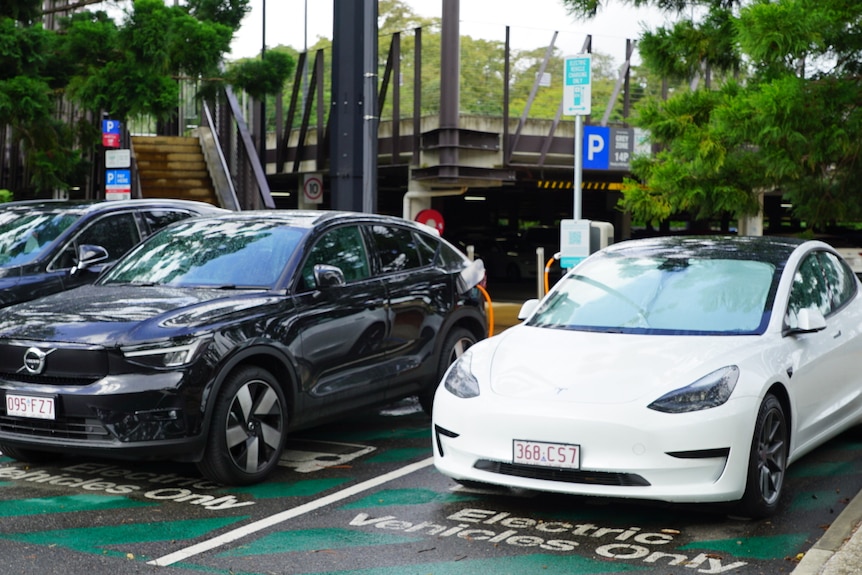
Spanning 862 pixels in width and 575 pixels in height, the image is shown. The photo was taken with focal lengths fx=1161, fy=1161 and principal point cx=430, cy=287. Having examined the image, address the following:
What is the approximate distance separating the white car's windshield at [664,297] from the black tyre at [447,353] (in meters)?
1.65

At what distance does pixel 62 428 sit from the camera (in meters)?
6.48

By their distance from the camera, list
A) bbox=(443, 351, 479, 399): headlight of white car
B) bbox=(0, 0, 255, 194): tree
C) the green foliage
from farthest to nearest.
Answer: the green foliage → bbox=(0, 0, 255, 194): tree → bbox=(443, 351, 479, 399): headlight of white car

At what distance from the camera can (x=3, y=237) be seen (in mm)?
10000

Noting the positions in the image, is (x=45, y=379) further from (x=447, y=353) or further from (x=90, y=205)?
(x=90, y=205)

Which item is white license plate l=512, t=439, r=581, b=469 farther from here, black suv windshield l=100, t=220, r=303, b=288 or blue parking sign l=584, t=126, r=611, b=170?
blue parking sign l=584, t=126, r=611, b=170

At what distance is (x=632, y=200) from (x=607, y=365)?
505 centimetres

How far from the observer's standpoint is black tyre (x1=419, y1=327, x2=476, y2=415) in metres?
8.83

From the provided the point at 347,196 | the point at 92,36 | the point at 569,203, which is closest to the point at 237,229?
Result: the point at 347,196

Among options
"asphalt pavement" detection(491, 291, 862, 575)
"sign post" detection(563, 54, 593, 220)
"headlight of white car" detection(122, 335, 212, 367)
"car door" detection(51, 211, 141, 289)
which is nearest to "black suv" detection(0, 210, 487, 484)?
"headlight of white car" detection(122, 335, 212, 367)

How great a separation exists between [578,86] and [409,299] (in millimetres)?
4590

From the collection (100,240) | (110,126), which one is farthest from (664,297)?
(110,126)

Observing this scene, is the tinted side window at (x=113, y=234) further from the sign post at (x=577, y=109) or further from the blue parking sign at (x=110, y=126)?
the blue parking sign at (x=110, y=126)

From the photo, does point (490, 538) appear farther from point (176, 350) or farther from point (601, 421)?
point (176, 350)

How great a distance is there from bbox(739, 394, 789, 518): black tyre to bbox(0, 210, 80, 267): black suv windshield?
6290 millimetres
